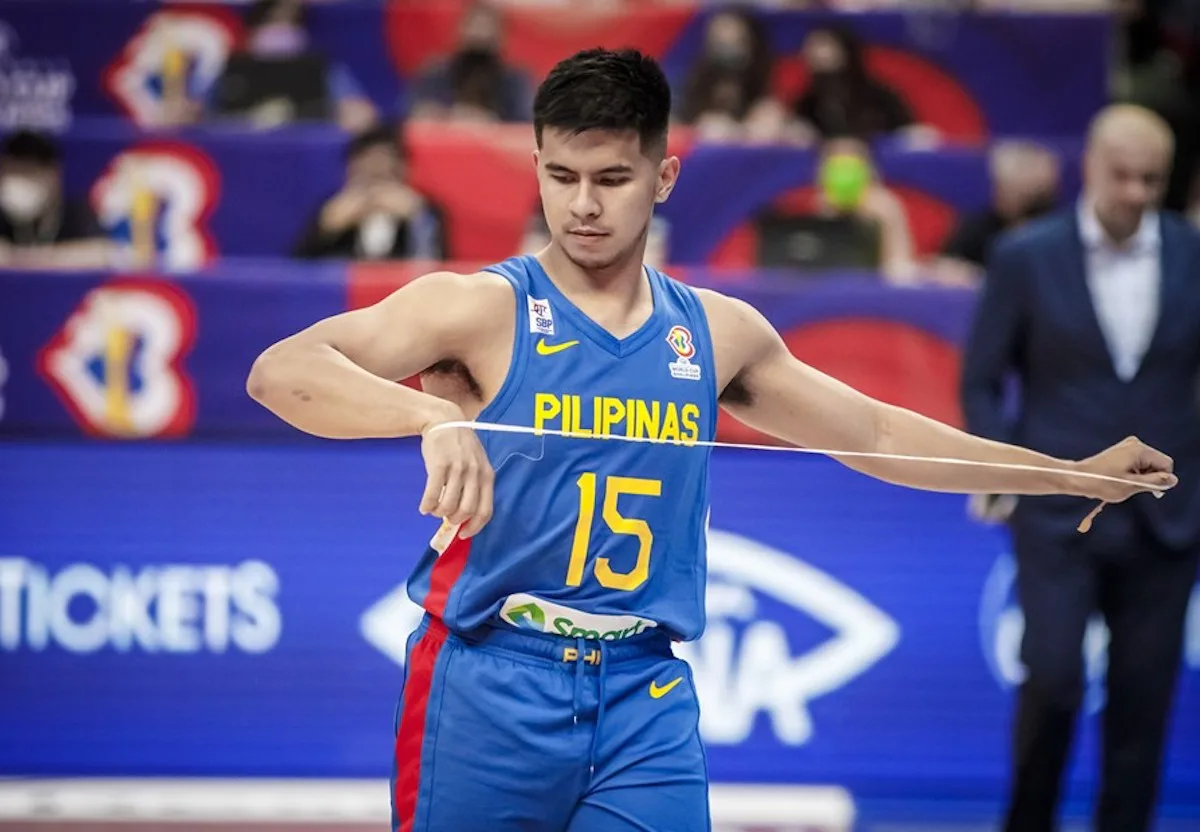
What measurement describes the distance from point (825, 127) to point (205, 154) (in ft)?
10.7

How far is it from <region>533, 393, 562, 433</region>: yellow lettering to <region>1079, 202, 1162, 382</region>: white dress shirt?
2785 mm

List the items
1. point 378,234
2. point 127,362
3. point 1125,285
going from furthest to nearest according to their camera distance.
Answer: point 378,234, point 127,362, point 1125,285

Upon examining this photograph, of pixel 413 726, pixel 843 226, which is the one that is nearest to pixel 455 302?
pixel 413 726

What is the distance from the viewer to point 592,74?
3.23m

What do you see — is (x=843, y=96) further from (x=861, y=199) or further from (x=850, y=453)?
(x=850, y=453)

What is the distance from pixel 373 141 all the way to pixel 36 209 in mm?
1661

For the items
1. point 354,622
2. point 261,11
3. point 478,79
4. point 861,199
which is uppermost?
point 261,11

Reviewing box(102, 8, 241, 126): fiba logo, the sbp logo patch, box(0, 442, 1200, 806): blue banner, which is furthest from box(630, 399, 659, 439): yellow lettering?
box(102, 8, 241, 126): fiba logo

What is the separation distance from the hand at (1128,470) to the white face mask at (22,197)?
6310 millimetres

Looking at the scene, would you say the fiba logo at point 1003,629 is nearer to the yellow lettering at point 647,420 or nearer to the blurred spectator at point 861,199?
the blurred spectator at point 861,199

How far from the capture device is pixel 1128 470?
3.53 meters

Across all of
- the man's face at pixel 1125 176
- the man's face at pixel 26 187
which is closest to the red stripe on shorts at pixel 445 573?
the man's face at pixel 1125 176

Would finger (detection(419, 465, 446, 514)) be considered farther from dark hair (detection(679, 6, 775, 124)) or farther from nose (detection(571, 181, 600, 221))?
dark hair (detection(679, 6, 775, 124))

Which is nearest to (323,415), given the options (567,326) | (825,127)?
(567,326)
